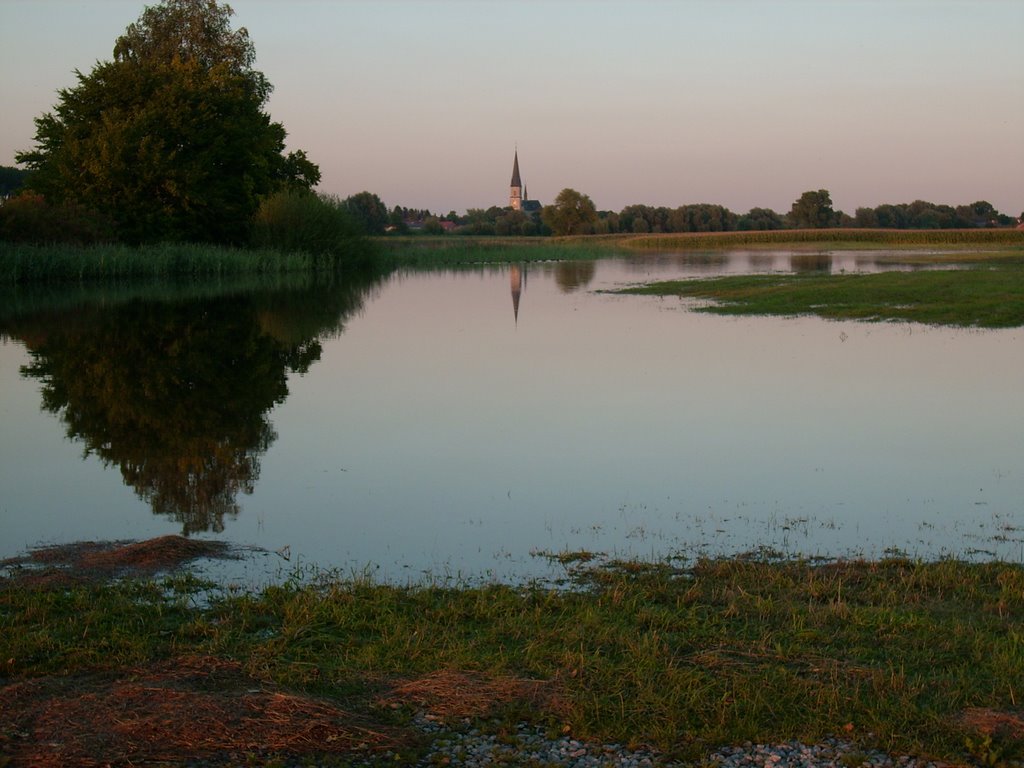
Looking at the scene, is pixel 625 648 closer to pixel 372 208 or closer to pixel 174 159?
pixel 174 159

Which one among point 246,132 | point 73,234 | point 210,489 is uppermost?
point 246,132

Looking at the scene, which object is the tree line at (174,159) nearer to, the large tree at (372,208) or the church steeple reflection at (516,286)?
the church steeple reflection at (516,286)

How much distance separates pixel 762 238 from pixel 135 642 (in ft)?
337

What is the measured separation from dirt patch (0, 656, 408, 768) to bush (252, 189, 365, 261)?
48.4m

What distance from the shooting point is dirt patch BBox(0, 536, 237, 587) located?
6.59 metres

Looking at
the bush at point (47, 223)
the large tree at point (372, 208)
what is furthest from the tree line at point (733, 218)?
the bush at point (47, 223)

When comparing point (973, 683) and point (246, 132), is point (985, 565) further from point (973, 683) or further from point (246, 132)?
point (246, 132)

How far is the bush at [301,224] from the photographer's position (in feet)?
168

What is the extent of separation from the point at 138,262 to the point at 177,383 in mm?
30006

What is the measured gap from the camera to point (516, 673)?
4984 mm

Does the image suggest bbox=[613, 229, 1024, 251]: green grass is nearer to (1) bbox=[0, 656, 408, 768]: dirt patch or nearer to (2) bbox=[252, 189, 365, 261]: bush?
(2) bbox=[252, 189, 365, 261]: bush

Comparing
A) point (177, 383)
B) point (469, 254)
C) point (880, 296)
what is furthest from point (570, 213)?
point (177, 383)

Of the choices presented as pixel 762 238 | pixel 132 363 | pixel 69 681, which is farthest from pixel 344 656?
pixel 762 238

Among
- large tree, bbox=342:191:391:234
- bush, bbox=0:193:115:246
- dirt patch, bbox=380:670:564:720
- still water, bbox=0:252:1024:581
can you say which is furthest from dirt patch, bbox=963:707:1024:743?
large tree, bbox=342:191:391:234
